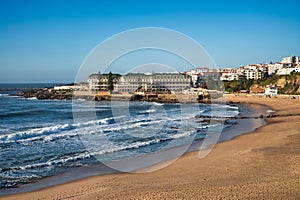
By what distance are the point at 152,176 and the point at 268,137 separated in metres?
8.50

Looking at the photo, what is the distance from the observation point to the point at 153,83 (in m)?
65.3

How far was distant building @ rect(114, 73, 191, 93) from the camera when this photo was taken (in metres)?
65.2

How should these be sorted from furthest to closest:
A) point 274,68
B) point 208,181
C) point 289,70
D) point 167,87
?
point 274,68 < point 289,70 < point 167,87 < point 208,181

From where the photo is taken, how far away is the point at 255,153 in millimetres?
11320

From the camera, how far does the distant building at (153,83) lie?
65188mm

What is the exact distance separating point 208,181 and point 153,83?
57.6 m

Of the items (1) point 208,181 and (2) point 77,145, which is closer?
(1) point 208,181

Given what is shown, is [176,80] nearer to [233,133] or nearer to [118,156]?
[233,133]

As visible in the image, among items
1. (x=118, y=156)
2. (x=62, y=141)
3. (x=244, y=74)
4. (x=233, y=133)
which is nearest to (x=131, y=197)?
(x=118, y=156)

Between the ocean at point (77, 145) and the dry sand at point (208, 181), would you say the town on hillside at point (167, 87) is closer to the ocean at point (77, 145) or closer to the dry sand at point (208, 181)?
the ocean at point (77, 145)

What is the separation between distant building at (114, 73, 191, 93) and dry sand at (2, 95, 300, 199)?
53129 mm

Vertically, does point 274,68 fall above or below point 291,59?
below

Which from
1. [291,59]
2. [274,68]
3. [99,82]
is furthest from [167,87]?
[291,59]

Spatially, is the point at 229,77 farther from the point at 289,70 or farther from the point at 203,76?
the point at 289,70
